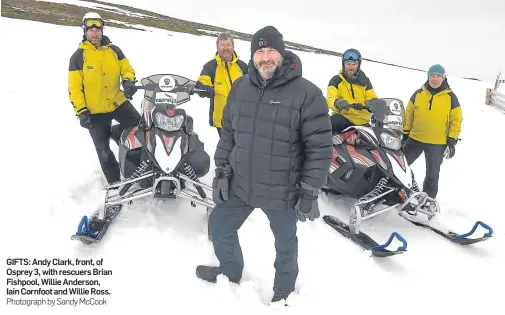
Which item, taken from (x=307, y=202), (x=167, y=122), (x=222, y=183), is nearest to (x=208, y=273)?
(x=222, y=183)

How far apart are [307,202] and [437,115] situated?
10.2 feet

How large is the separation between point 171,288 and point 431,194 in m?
3.61

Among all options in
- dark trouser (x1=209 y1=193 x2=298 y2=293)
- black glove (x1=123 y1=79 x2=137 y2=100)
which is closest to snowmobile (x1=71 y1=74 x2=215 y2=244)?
black glove (x1=123 y1=79 x2=137 y2=100)

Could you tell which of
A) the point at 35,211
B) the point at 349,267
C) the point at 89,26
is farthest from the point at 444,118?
the point at 35,211

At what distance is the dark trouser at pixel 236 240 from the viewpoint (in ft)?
9.47

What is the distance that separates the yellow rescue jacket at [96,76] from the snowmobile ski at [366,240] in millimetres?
2711

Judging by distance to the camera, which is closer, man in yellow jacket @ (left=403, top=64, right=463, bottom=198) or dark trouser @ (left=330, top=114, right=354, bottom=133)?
man in yellow jacket @ (left=403, top=64, right=463, bottom=198)

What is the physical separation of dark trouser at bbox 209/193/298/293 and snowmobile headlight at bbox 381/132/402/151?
2019 millimetres

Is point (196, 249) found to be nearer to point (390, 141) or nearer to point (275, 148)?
point (275, 148)

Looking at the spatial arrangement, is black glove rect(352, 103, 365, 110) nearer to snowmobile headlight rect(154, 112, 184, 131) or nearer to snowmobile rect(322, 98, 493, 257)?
snowmobile rect(322, 98, 493, 257)

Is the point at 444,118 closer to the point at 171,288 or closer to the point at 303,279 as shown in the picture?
the point at 303,279

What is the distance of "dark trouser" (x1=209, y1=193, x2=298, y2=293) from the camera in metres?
2.89

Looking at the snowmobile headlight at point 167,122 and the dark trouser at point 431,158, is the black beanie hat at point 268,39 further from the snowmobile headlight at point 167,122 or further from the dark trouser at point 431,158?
the dark trouser at point 431,158

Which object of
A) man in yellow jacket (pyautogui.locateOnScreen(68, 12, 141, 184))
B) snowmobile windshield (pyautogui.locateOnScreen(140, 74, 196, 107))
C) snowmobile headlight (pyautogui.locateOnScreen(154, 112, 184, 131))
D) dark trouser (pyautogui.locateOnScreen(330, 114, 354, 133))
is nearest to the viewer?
snowmobile headlight (pyautogui.locateOnScreen(154, 112, 184, 131))
